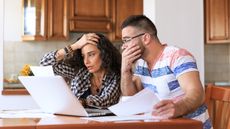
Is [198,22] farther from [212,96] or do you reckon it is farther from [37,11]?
[37,11]

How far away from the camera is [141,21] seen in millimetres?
1607

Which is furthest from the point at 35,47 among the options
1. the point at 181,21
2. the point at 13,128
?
the point at 13,128

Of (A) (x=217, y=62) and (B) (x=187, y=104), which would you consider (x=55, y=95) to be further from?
(A) (x=217, y=62)

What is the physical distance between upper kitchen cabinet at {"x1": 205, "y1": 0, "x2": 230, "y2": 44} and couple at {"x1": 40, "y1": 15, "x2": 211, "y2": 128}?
9.23ft

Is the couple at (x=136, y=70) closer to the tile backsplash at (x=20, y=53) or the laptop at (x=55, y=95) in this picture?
the laptop at (x=55, y=95)

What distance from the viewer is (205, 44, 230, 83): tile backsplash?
16.5 ft

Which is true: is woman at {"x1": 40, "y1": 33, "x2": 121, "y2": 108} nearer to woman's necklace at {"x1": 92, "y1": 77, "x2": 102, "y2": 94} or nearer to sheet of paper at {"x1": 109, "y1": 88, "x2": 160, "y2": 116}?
woman's necklace at {"x1": 92, "y1": 77, "x2": 102, "y2": 94}

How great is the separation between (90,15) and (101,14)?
0.48 ft

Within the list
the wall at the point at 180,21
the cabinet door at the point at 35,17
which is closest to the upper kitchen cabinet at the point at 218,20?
the cabinet door at the point at 35,17

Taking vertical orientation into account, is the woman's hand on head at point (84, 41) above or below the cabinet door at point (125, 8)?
below

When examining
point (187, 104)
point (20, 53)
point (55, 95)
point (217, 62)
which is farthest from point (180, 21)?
point (20, 53)

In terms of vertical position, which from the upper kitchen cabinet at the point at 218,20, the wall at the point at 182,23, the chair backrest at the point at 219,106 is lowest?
the chair backrest at the point at 219,106

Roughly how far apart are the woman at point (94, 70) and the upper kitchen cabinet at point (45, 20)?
2.70m

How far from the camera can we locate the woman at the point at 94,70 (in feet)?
5.91
